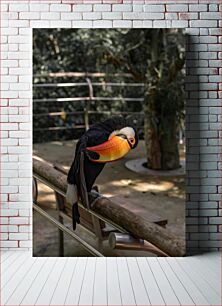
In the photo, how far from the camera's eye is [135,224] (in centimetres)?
360

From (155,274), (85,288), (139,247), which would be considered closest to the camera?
(85,288)

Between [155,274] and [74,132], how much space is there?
1.21 meters

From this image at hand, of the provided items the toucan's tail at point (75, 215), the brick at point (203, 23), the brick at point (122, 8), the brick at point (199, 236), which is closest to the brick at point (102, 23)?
the brick at point (122, 8)

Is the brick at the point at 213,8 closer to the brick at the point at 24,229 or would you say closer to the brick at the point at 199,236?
the brick at the point at 199,236

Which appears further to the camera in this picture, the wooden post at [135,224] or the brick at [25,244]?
the brick at [25,244]

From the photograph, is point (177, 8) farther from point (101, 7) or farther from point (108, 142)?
point (108, 142)

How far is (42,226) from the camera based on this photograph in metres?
3.67

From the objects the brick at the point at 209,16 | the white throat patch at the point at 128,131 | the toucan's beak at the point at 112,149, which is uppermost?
the brick at the point at 209,16

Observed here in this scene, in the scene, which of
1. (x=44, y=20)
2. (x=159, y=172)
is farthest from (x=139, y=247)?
(x=44, y=20)

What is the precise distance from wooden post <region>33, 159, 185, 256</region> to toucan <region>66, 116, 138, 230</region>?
84 millimetres

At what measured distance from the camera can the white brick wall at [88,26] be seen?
3705 millimetres

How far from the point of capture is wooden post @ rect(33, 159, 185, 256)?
360cm

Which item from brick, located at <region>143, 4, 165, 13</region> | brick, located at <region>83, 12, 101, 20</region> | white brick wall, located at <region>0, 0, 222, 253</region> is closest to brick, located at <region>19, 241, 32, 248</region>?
white brick wall, located at <region>0, 0, 222, 253</region>

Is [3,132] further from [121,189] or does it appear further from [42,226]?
[121,189]
